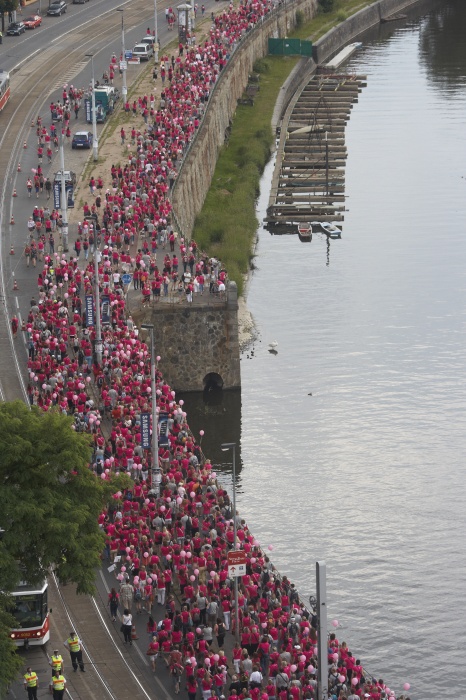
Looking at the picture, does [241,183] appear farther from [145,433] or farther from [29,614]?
[29,614]

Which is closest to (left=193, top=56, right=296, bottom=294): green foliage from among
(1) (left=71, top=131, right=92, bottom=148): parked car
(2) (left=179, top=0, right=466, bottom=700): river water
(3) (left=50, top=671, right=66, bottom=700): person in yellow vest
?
(2) (left=179, top=0, right=466, bottom=700): river water

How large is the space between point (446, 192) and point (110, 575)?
71.1 m

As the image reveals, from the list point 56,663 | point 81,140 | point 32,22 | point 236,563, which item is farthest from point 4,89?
point 56,663

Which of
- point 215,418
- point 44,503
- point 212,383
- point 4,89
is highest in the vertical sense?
point 4,89

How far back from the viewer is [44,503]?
166ft

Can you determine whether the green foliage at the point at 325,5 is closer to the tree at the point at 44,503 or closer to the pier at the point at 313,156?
the pier at the point at 313,156

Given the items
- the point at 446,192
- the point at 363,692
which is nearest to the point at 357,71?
the point at 446,192

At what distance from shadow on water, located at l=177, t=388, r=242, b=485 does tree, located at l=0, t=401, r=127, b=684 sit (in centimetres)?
2807

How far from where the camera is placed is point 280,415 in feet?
276

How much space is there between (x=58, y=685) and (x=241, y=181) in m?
72.7

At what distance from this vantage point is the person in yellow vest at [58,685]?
50.3m

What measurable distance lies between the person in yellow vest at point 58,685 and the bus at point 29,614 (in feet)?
7.88

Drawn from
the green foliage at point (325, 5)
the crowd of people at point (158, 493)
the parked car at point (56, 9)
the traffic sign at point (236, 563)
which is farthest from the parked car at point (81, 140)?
the green foliage at point (325, 5)

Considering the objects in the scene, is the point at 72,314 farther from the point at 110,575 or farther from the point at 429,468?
the point at 110,575
